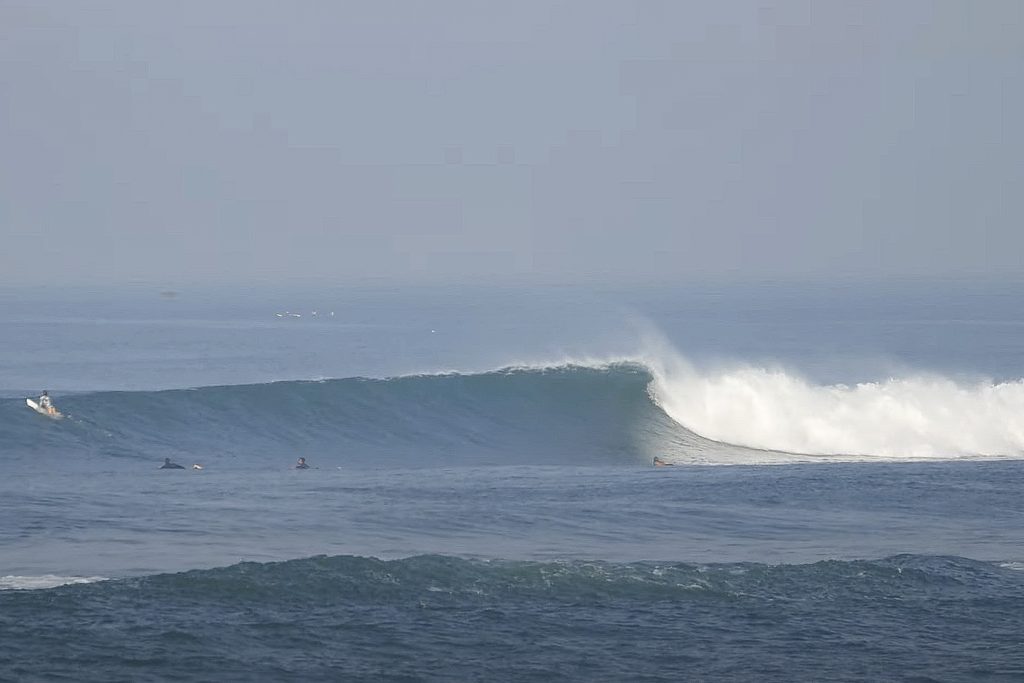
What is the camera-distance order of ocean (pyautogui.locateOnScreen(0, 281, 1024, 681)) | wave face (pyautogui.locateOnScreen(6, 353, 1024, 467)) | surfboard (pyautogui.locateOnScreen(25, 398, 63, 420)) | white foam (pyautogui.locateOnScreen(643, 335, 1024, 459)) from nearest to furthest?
ocean (pyautogui.locateOnScreen(0, 281, 1024, 681)) → surfboard (pyautogui.locateOnScreen(25, 398, 63, 420)) → wave face (pyautogui.locateOnScreen(6, 353, 1024, 467)) → white foam (pyautogui.locateOnScreen(643, 335, 1024, 459))

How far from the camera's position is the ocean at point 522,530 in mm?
15234

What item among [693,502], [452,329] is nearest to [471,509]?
[693,502]

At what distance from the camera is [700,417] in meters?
41.1

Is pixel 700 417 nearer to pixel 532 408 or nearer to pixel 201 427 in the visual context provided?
pixel 532 408

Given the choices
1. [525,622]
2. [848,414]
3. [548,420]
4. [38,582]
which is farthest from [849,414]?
[38,582]

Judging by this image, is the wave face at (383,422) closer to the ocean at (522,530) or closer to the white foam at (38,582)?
the ocean at (522,530)

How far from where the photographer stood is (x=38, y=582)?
57.5 ft

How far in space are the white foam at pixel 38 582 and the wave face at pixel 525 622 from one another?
33 centimetres

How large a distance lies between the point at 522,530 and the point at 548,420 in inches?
681

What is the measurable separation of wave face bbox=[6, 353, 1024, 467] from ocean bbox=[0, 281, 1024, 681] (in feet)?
0.37

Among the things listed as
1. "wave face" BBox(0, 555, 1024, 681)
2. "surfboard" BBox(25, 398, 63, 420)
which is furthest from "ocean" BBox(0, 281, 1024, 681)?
"surfboard" BBox(25, 398, 63, 420)

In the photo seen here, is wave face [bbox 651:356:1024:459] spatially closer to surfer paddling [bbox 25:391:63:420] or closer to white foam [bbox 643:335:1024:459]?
white foam [bbox 643:335:1024:459]

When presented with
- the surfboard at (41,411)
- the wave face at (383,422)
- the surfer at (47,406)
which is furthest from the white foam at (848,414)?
the surfer at (47,406)

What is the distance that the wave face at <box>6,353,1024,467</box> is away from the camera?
33.8 metres
